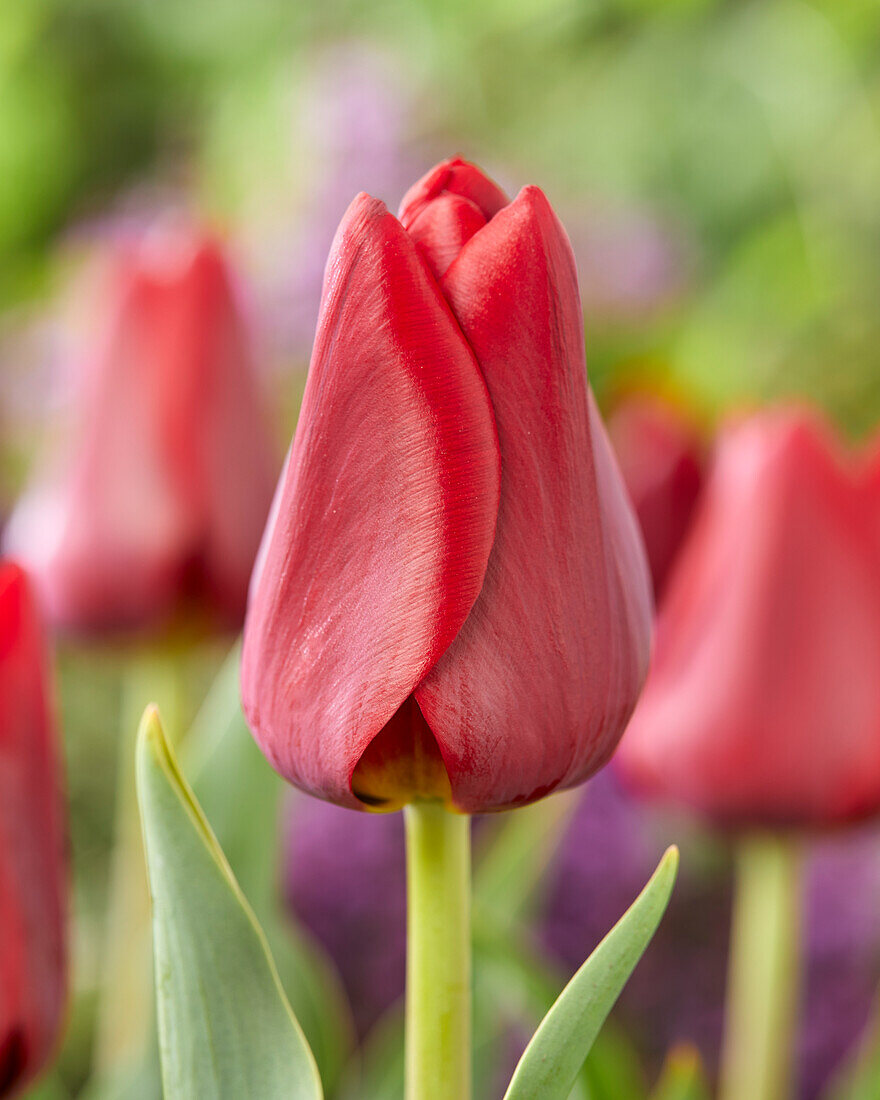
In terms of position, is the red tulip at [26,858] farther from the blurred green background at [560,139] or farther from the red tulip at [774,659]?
the blurred green background at [560,139]

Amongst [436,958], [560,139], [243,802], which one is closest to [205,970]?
[436,958]

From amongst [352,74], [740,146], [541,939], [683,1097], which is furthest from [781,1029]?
[740,146]

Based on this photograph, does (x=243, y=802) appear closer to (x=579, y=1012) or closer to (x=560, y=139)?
(x=579, y=1012)

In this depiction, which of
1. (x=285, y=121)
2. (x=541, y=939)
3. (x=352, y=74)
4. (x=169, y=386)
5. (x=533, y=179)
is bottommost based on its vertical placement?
(x=541, y=939)

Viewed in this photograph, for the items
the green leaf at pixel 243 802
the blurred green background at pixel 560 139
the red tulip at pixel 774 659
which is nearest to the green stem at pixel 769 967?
the red tulip at pixel 774 659

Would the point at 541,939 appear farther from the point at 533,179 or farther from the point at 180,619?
the point at 533,179

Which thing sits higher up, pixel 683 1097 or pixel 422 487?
pixel 422 487

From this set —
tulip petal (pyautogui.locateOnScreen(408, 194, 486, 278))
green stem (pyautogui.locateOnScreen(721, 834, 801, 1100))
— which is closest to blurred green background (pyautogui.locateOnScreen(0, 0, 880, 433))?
green stem (pyautogui.locateOnScreen(721, 834, 801, 1100))
